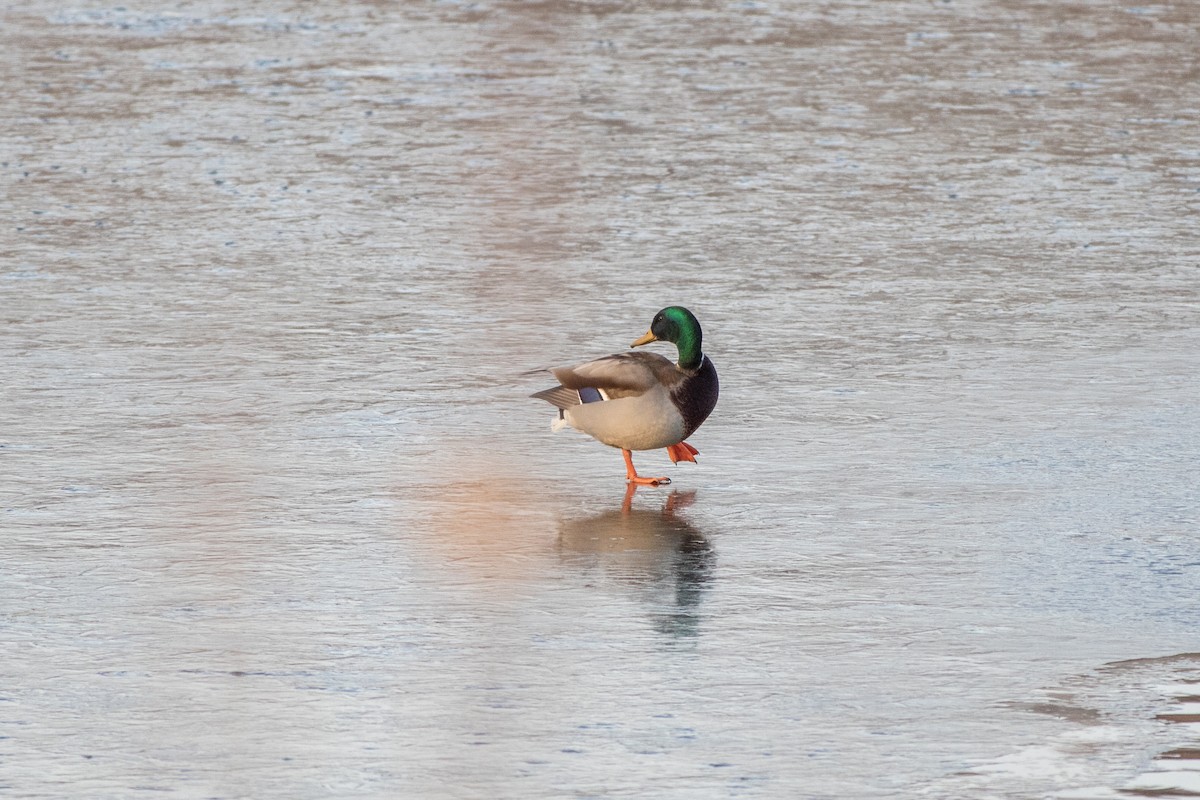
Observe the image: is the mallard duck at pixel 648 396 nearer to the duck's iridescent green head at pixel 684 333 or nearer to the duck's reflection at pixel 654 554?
the duck's iridescent green head at pixel 684 333

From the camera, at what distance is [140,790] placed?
14.7 feet

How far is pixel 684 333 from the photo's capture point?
23.3ft

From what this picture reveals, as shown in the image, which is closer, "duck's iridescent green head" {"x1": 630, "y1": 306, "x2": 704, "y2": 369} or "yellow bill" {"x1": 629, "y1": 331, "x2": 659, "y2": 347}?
"duck's iridescent green head" {"x1": 630, "y1": 306, "x2": 704, "y2": 369}

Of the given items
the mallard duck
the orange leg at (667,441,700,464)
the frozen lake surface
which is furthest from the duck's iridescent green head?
the frozen lake surface

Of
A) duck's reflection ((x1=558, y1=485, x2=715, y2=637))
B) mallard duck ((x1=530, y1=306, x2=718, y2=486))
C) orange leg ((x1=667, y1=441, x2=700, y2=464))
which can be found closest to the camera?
duck's reflection ((x1=558, y1=485, x2=715, y2=637))

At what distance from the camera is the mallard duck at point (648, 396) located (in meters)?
7.02

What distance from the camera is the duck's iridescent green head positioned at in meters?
7.09

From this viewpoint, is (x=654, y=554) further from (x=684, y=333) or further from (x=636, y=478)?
(x=684, y=333)

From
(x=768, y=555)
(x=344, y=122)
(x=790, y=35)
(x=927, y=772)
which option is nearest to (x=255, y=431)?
(x=768, y=555)

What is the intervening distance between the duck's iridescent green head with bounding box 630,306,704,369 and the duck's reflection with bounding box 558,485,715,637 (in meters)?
0.45

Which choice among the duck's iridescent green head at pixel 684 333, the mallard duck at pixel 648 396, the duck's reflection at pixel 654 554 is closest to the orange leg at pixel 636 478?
the mallard duck at pixel 648 396

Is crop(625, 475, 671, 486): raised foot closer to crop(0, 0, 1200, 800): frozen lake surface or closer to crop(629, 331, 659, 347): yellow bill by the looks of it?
crop(0, 0, 1200, 800): frozen lake surface

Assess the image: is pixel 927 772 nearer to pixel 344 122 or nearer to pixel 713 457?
pixel 713 457

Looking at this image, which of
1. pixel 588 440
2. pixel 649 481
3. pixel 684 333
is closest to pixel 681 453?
pixel 649 481
